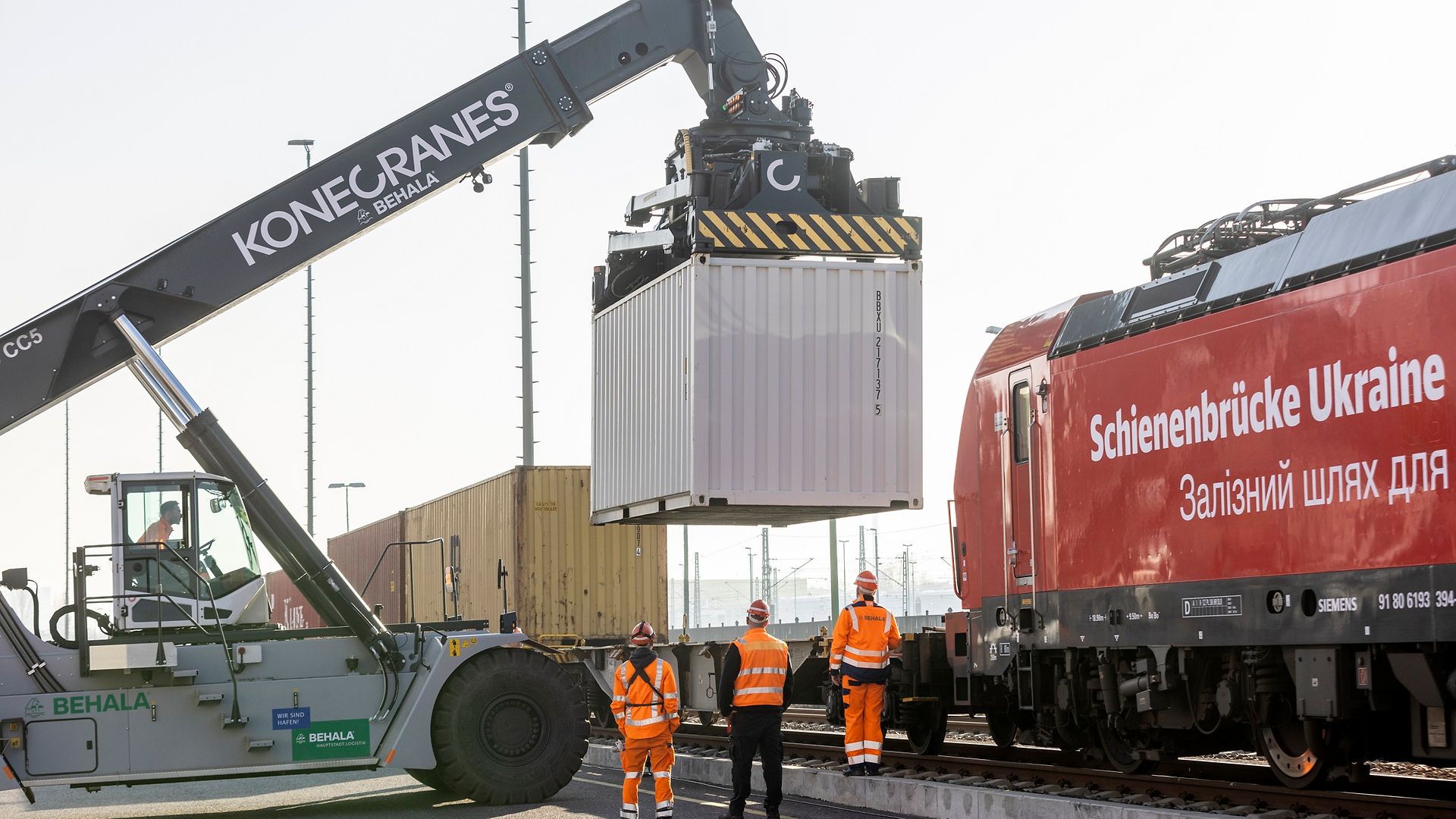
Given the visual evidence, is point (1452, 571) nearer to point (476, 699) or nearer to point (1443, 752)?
point (1443, 752)

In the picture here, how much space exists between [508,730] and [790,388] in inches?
150

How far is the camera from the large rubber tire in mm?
12945

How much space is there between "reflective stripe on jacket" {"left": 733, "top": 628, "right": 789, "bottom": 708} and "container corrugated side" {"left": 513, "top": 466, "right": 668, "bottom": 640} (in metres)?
9.87

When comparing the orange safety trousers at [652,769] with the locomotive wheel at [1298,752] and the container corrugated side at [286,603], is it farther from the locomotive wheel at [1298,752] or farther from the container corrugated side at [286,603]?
the container corrugated side at [286,603]

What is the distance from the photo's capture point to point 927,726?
1473 centimetres

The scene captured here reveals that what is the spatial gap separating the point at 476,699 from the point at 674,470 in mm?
2758

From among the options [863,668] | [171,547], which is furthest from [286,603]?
[863,668]

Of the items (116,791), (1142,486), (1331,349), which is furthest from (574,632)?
(1331,349)

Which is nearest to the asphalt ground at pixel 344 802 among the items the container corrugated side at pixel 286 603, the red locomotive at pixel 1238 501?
the red locomotive at pixel 1238 501

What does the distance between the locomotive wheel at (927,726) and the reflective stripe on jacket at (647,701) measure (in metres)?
4.33

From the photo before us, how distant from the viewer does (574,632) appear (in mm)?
21141

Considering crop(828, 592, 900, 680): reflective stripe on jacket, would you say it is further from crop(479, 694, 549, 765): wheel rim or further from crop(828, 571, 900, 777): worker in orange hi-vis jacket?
crop(479, 694, 549, 765): wheel rim

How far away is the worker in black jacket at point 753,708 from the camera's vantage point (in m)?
11.3

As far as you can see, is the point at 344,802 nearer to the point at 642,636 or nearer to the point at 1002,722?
the point at 642,636
